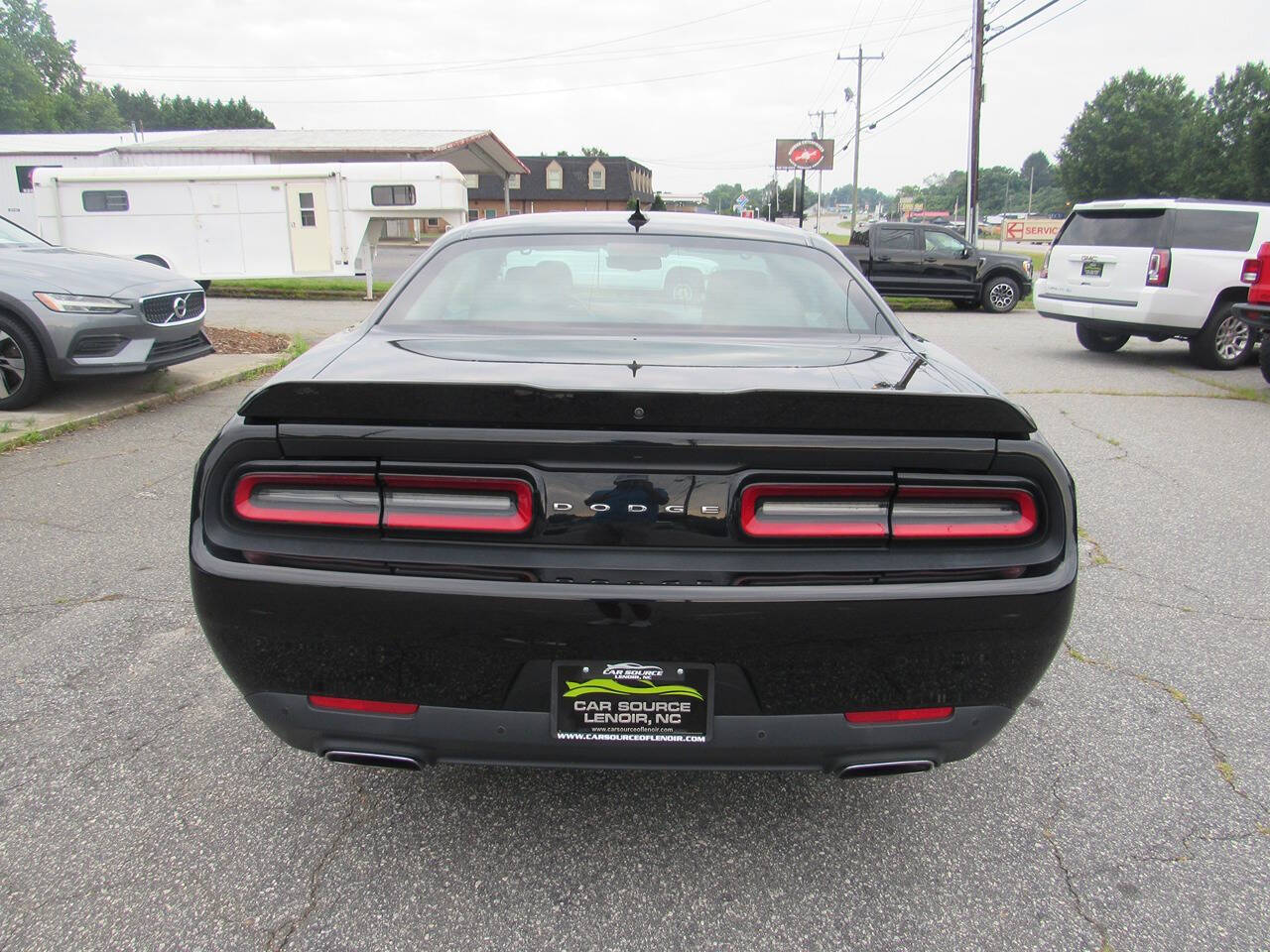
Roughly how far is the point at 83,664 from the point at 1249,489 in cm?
644

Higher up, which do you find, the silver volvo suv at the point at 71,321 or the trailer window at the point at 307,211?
the trailer window at the point at 307,211

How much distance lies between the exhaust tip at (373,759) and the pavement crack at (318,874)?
1.17 feet

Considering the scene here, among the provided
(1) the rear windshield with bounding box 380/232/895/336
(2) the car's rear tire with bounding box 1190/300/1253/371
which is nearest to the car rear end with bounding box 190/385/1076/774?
(1) the rear windshield with bounding box 380/232/895/336

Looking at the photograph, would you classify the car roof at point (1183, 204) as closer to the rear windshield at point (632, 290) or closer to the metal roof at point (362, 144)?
the rear windshield at point (632, 290)

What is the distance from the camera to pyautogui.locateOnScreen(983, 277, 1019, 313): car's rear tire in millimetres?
17516

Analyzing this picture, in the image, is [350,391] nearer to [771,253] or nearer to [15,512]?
[771,253]

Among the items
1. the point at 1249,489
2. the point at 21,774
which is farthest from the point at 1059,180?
the point at 21,774

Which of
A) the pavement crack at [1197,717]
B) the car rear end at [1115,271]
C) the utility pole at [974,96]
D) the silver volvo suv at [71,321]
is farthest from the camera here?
the utility pole at [974,96]

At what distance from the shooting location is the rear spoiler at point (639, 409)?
71.0 inches

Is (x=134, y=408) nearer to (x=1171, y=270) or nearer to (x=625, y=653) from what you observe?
(x=625, y=653)

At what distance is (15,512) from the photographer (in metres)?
4.76

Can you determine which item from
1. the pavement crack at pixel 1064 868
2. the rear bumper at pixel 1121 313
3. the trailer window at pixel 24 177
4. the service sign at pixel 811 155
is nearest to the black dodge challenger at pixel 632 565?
the pavement crack at pixel 1064 868

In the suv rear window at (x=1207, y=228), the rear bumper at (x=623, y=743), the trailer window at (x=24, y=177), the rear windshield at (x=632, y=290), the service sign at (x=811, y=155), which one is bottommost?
the rear bumper at (x=623, y=743)

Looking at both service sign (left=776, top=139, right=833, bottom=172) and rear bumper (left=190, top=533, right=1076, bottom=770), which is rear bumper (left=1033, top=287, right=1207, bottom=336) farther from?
service sign (left=776, top=139, right=833, bottom=172)
